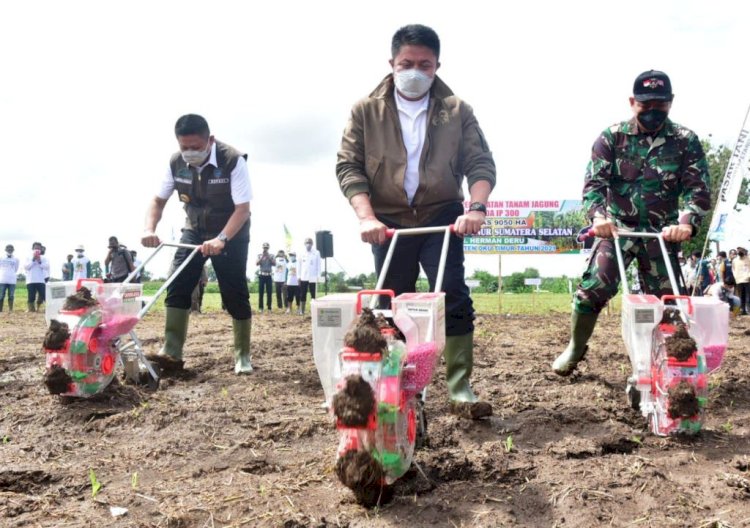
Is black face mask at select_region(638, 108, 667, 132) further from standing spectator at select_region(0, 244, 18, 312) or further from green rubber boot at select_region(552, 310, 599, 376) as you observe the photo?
standing spectator at select_region(0, 244, 18, 312)

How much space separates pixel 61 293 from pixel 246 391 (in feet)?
5.14

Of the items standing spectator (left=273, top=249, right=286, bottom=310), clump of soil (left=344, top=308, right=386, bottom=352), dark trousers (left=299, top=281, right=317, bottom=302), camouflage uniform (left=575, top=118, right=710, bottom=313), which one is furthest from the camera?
standing spectator (left=273, top=249, right=286, bottom=310)

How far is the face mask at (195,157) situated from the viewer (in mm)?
5477

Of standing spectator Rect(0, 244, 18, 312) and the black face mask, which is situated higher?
the black face mask

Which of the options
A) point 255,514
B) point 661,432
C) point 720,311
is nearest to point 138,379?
point 255,514

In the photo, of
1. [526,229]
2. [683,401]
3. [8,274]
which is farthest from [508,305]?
[683,401]

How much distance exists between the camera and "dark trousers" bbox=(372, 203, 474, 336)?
3.88 metres

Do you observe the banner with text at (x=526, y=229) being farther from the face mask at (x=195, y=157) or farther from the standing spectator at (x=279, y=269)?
the face mask at (x=195, y=157)

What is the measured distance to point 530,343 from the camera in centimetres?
772

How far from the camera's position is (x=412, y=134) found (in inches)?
152

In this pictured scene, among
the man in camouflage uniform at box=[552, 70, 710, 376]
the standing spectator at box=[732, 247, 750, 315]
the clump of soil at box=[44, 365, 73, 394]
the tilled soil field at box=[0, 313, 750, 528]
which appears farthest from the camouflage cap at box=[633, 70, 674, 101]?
the standing spectator at box=[732, 247, 750, 315]

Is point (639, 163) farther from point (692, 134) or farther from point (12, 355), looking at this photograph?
point (12, 355)

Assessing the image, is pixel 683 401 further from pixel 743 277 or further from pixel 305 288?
pixel 743 277

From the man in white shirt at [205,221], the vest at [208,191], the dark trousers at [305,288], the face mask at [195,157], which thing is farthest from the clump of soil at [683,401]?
the dark trousers at [305,288]
